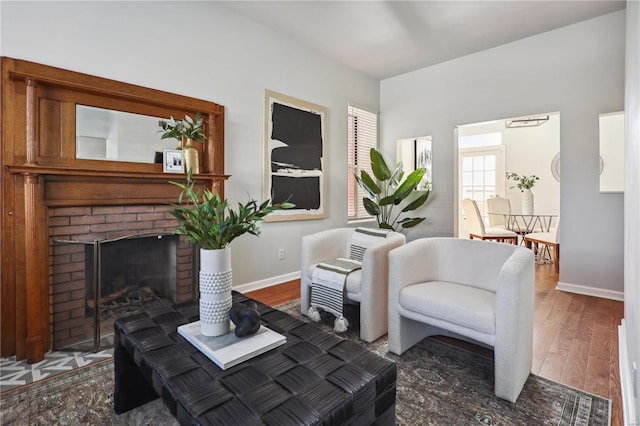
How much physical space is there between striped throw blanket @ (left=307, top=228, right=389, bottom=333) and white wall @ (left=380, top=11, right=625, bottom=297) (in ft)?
7.65

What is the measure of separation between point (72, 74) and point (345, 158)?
307 cm

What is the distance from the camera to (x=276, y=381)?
1.05m

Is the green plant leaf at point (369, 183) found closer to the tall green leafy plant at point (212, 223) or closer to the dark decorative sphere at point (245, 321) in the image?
the tall green leafy plant at point (212, 223)

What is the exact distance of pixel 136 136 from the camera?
2.52 meters

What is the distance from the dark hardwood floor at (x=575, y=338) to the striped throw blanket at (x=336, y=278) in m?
0.68

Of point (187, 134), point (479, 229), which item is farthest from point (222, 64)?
point (479, 229)

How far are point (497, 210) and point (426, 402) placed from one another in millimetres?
4700

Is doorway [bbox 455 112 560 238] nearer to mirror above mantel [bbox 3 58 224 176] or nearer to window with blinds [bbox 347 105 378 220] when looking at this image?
window with blinds [bbox 347 105 378 220]

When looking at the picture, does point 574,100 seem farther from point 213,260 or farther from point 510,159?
point 213,260

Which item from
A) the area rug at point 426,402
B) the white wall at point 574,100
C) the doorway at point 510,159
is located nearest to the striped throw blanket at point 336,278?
the area rug at point 426,402

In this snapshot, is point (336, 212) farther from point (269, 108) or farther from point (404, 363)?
point (404, 363)

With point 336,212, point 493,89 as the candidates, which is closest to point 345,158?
point 336,212

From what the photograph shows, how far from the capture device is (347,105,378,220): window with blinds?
15.4 feet

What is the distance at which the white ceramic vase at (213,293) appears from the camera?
51.9 inches
